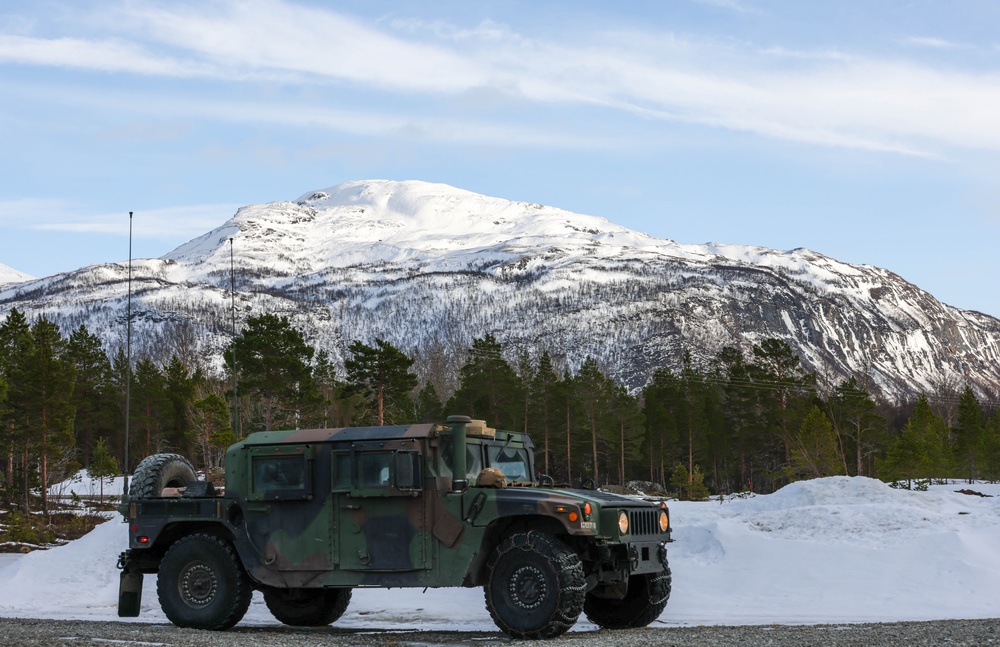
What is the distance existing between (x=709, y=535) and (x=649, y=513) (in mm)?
8715

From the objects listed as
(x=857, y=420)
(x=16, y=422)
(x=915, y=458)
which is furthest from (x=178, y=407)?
(x=915, y=458)

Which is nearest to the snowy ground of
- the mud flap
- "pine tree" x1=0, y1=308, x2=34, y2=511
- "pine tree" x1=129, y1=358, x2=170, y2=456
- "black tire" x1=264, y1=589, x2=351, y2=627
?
"black tire" x1=264, y1=589, x2=351, y2=627

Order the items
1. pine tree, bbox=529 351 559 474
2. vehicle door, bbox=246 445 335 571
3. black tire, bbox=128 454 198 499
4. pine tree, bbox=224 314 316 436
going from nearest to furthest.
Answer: vehicle door, bbox=246 445 335 571
black tire, bbox=128 454 198 499
pine tree, bbox=224 314 316 436
pine tree, bbox=529 351 559 474

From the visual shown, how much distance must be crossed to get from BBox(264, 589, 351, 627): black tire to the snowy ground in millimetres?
476

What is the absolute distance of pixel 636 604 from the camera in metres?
14.1

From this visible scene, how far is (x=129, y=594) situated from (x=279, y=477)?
116 inches

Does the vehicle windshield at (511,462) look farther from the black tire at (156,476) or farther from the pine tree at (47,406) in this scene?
the pine tree at (47,406)

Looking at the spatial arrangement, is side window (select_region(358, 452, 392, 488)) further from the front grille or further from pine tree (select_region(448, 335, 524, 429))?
pine tree (select_region(448, 335, 524, 429))

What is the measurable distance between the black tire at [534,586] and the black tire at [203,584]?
3.52 metres

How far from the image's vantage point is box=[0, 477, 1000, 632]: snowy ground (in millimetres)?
17234

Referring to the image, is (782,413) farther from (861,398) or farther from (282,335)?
(282,335)

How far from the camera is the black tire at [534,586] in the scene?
1225 centimetres

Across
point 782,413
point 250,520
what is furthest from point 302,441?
point 782,413

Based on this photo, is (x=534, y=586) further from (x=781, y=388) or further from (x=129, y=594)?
(x=781, y=388)
